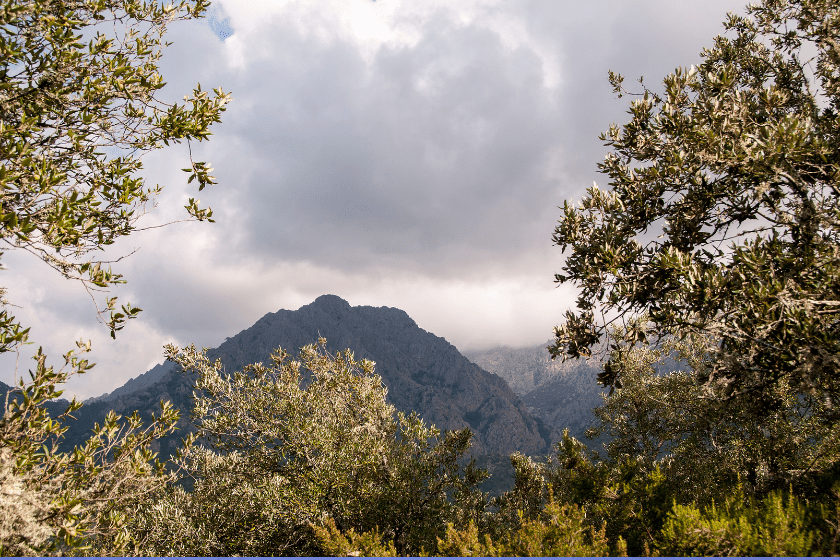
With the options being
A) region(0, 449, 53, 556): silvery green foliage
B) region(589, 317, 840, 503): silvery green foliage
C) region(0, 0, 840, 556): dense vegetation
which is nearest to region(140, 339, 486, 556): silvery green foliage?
region(0, 0, 840, 556): dense vegetation

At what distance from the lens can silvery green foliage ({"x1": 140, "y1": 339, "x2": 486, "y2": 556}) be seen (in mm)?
14797

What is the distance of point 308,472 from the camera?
15.1 m

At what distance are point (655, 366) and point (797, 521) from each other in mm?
23923

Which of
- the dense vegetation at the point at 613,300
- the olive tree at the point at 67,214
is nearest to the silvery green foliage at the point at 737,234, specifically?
the dense vegetation at the point at 613,300

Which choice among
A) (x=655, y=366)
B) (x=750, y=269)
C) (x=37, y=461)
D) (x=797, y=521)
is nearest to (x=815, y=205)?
(x=750, y=269)

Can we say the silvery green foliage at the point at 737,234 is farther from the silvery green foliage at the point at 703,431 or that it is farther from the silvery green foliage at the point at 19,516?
the silvery green foliage at the point at 19,516

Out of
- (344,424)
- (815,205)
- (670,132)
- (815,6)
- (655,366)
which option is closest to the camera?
(815,205)

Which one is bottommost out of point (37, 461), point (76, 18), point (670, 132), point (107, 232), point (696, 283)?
point (37, 461)

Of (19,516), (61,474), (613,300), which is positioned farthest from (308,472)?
(613,300)

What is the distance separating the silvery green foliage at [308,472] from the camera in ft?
48.5

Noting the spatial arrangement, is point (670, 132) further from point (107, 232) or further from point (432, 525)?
point (432, 525)

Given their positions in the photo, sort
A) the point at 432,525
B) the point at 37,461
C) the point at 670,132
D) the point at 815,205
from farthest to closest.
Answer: the point at 432,525
the point at 670,132
the point at 815,205
the point at 37,461

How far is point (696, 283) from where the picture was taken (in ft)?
24.8

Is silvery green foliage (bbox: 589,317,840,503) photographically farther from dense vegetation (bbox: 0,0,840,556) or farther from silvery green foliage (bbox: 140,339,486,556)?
silvery green foliage (bbox: 140,339,486,556)
